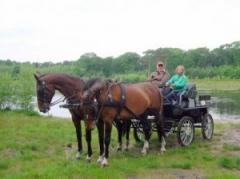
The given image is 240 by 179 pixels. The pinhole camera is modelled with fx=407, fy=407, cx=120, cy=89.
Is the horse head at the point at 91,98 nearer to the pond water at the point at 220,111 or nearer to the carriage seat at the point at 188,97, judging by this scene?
the carriage seat at the point at 188,97

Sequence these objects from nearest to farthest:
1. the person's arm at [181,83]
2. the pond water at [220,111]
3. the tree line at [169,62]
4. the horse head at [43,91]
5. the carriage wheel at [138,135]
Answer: the horse head at [43,91] < the person's arm at [181,83] < the carriage wheel at [138,135] < the pond water at [220,111] < the tree line at [169,62]

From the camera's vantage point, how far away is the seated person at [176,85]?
11414mm

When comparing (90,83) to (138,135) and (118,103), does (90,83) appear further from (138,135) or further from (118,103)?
(138,135)

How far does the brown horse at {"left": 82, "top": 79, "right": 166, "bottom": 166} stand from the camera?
870 cm

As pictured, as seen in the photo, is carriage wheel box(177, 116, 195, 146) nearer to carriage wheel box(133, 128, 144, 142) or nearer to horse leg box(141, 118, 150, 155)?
horse leg box(141, 118, 150, 155)

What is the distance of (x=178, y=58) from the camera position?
112125 millimetres

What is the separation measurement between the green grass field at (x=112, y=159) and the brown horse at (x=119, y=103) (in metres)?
0.53

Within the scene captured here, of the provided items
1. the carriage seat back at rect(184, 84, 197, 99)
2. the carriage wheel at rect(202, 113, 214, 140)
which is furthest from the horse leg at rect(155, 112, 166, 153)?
the carriage wheel at rect(202, 113, 214, 140)

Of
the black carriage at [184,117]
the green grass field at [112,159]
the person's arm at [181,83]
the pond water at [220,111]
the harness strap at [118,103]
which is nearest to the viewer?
the green grass field at [112,159]

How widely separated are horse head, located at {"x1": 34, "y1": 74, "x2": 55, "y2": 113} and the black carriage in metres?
2.78

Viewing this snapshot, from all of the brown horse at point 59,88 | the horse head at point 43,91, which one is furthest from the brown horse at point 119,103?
the horse head at point 43,91

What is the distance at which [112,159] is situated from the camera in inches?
369

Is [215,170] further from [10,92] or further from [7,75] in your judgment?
[7,75]

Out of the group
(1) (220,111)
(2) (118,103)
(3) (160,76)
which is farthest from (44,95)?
(1) (220,111)
